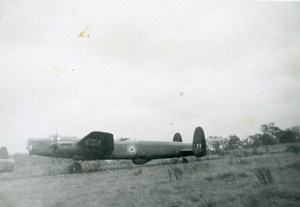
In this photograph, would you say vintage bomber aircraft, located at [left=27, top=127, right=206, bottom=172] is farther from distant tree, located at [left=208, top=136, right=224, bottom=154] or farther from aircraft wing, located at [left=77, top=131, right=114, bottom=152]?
distant tree, located at [left=208, top=136, right=224, bottom=154]

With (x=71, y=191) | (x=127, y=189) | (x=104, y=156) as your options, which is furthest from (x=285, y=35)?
(x=104, y=156)

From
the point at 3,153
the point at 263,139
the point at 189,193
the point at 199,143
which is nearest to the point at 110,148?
the point at 199,143

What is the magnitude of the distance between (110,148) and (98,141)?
0.74 meters

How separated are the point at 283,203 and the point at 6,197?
6072 millimetres

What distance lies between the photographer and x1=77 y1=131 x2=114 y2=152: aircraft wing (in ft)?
40.1

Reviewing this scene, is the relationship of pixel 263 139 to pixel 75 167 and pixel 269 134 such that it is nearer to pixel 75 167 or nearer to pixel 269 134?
pixel 269 134

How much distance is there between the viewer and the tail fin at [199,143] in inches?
486

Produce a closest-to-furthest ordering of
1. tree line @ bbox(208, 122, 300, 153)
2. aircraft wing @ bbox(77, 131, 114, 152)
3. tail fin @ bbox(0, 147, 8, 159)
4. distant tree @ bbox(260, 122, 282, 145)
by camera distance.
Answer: aircraft wing @ bbox(77, 131, 114, 152), tail fin @ bbox(0, 147, 8, 159), tree line @ bbox(208, 122, 300, 153), distant tree @ bbox(260, 122, 282, 145)

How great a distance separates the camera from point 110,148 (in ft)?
42.5

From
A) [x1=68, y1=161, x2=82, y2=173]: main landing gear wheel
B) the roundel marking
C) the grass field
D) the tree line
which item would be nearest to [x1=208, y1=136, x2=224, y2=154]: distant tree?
the tree line

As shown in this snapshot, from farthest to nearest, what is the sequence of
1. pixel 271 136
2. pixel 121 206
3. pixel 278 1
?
1. pixel 271 136
2. pixel 278 1
3. pixel 121 206

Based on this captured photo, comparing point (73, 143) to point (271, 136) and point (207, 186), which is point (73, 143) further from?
point (271, 136)

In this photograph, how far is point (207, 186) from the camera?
5719 mm

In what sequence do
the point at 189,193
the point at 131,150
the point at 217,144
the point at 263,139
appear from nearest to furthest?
Answer: the point at 189,193, the point at 131,150, the point at 217,144, the point at 263,139
